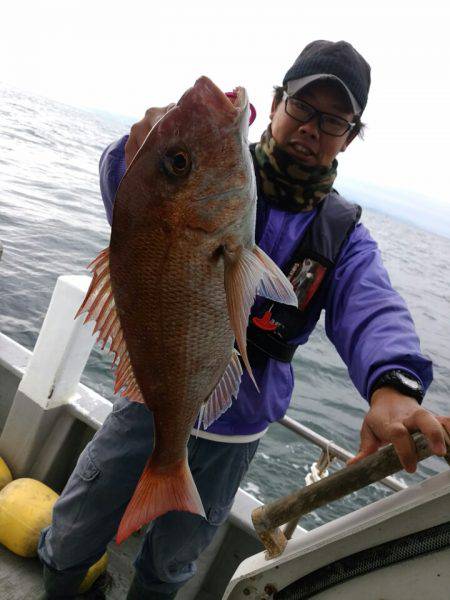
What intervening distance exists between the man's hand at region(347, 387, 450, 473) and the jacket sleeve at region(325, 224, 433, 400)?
0.14 meters

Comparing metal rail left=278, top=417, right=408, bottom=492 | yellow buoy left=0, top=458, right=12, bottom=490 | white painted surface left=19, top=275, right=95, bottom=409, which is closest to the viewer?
metal rail left=278, top=417, right=408, bottom=492

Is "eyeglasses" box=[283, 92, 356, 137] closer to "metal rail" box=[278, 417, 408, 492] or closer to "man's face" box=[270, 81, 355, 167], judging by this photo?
"man's face" box=[270, 81, 355, 167]

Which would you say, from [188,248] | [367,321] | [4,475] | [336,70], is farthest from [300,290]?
[4,475]

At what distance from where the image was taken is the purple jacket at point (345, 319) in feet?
5.83

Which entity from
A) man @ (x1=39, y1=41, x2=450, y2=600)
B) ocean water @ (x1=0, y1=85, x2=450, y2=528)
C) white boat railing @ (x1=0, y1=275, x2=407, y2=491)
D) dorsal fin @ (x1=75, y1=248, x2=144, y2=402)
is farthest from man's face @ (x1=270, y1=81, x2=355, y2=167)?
ocean water @ (x1=0, y1=85, x2=450, y2=528)

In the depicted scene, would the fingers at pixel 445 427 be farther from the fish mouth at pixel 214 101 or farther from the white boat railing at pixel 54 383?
the white boat railing at pixel 54 383

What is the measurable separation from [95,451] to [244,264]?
1491mm

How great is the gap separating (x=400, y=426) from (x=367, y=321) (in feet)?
1.97

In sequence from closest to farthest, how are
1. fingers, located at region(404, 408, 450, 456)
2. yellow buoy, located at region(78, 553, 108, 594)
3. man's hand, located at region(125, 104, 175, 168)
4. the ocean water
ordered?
fingers, located at region(404, 408, 450, 456) → man's hand, located at region(125, 104, 175, 168) → yellow buoy, located at region(78, 553, 108, 594) → the ocean water

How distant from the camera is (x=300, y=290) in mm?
2219

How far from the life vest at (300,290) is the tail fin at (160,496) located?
26.8 inches

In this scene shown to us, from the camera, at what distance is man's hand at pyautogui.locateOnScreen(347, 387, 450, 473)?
1379mm

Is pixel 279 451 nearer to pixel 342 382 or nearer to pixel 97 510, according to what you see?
pixel 342 382

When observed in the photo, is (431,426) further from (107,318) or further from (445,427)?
(107,318)
